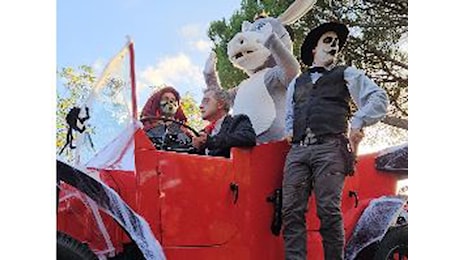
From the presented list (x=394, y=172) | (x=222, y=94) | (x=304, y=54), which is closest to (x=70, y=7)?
(x=222, y=94)

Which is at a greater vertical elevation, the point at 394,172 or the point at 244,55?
the point at 244,55

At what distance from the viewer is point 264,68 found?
1979 mm

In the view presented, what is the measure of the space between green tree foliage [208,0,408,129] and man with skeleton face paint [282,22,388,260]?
0.04 metres

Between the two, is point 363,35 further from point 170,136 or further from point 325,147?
point 170,136

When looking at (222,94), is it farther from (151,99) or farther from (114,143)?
(114,143)

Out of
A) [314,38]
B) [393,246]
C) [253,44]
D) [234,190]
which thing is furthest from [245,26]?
[393,246]

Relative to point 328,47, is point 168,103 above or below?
below

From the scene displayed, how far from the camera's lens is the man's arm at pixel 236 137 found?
1.86 m

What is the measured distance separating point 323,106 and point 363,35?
218 millimetres

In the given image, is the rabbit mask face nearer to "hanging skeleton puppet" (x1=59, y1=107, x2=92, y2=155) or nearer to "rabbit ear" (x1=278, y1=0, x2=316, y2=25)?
"rabbit ear" (x1=278, y1=0, x2=316, y2=25)

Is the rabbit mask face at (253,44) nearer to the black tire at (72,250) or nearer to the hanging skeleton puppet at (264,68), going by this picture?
the hanging skeleton puppet at (264,68)

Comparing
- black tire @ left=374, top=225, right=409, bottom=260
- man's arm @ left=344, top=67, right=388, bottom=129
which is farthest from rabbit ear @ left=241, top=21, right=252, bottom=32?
black tire @ left=374, top=225, right=409, bottom=260
